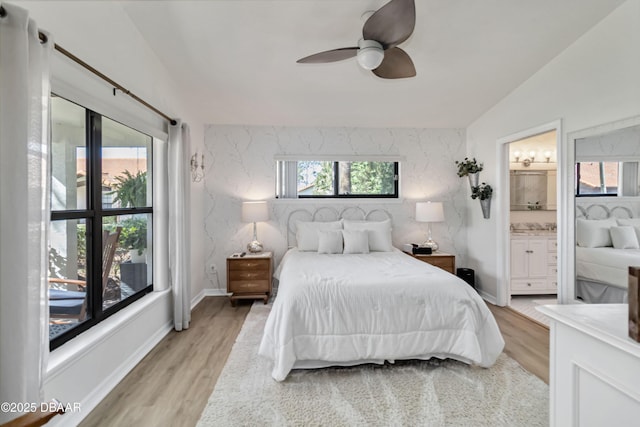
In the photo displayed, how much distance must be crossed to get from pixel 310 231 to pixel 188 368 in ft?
6.88

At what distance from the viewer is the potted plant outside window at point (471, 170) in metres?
4.16

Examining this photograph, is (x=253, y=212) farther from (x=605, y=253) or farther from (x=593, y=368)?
(x=605, y=253)

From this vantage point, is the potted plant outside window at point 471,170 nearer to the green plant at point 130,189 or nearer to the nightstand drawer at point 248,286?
the nightstand drawer at point 248,286

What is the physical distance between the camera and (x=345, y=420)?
177 centimetres

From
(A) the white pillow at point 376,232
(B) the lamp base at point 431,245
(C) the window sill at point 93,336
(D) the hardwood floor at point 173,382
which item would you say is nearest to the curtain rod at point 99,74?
(C) the window sill at point 93,336

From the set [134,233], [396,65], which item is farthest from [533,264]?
[134,233]

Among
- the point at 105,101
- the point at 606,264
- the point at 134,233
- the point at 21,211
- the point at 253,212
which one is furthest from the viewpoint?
the point at 253,212

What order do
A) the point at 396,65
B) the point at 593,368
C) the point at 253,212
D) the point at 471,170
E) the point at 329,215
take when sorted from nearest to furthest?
1. the point at 593,368
2. the point at 396,65
3. the point at 253,212
4. the point at 471,170
5. the point at 329,215

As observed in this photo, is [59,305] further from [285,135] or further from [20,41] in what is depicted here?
[285,135]

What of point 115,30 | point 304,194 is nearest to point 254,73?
point 115,30

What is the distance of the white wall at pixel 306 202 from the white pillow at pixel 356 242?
0.76 metres

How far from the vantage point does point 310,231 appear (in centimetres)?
395

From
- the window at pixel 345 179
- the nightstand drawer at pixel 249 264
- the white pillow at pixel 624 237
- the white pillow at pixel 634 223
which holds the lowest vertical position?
the nightstand drawer at pixel 249 264

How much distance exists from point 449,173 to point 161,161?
12.8 ft
